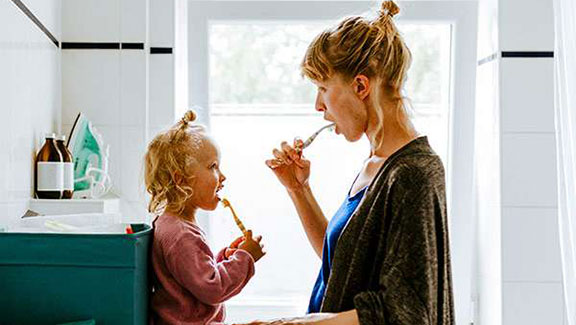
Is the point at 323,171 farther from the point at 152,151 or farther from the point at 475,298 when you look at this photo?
the point at 152,151

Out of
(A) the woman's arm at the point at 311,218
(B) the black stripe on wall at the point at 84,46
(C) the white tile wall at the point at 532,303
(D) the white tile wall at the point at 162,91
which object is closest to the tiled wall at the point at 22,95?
(B) the black stripe on wall at the point at 84,46

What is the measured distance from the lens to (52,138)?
6.55 ft

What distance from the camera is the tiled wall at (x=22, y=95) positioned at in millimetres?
1702

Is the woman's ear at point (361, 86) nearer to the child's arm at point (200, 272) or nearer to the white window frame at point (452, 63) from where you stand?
the child's arm at point (200, 272)

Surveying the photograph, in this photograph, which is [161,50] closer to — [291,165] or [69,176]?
[69,176]

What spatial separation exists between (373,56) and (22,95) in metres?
0.85

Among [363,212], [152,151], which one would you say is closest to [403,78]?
[363,212]

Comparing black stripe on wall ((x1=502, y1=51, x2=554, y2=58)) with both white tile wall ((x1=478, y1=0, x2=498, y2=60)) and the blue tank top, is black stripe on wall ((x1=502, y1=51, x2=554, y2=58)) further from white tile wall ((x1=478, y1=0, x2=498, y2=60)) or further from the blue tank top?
the blue tank top

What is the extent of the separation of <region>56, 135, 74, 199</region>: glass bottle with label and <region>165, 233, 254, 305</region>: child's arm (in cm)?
52

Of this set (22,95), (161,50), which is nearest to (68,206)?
(22,95)

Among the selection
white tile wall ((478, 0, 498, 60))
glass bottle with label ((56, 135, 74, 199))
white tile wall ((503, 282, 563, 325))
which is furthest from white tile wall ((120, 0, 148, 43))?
white tile wall ((503, 282, 563, 325))

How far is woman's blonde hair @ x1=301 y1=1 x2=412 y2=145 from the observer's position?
1479 mm

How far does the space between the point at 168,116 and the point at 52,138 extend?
1.56ft

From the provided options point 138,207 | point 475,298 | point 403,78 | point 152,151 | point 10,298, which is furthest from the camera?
point 475,298
